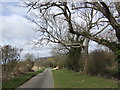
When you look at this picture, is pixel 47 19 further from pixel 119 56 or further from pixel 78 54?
pixel 119 56

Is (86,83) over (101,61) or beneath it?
beneath

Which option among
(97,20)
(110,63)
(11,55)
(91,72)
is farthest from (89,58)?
(11,55)

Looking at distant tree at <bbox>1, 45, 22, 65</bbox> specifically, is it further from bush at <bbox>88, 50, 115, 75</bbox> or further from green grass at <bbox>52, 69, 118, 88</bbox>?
bush at <bbox>88, 50, 115, 75</bbox>

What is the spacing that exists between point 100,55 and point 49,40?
11611 mm

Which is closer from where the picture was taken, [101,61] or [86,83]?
[86,83]

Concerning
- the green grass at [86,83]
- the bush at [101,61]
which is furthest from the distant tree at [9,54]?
the bush at [101,61]

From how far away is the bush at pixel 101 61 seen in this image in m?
21.5

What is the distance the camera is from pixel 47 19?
2956 centimetres

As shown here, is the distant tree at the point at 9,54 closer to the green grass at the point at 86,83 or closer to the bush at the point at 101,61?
the green grass at the point at 86,83

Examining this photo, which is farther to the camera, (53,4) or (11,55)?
(11,55)

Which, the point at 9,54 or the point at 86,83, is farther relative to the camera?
the point at 9,54

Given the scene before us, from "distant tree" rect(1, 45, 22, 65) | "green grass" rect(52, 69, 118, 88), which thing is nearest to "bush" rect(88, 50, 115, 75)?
"green grass" rect(52, 69, 118, 88)

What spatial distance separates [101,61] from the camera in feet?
72.3

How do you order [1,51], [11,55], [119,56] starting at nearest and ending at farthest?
[119,56] < [1,51] < [11,55]
